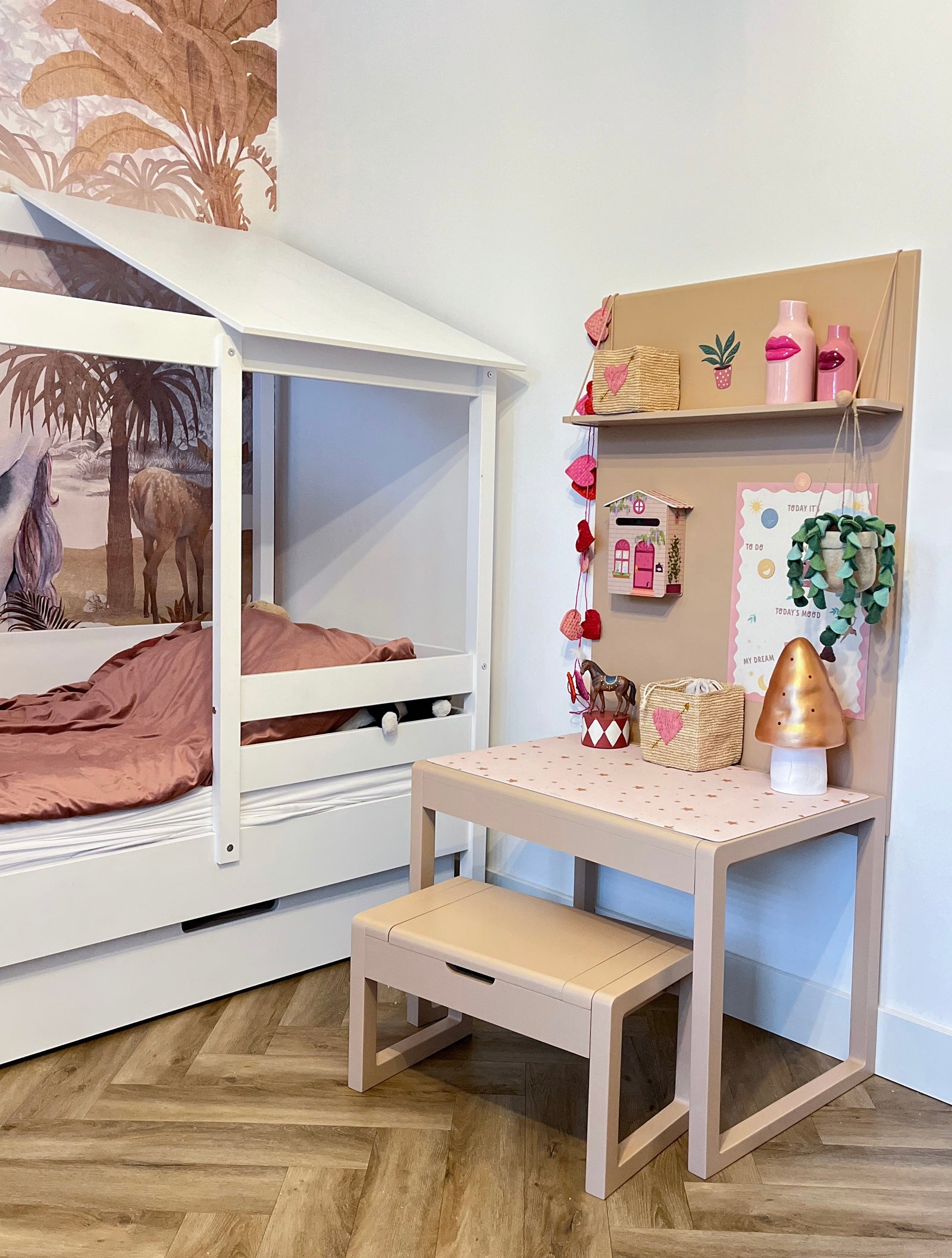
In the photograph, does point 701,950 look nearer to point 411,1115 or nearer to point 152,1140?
point 411,1115

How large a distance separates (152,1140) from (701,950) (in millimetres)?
957

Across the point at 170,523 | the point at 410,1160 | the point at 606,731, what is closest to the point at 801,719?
the point at 606,731

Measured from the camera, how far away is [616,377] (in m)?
2.31

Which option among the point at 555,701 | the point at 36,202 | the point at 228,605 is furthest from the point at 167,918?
the point at 36,202

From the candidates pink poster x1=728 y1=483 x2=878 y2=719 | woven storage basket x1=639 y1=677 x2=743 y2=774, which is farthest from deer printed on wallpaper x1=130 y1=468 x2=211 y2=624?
pink poster x1=728 y1=483 x2=878 y2=719

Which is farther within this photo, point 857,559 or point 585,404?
point 585,404

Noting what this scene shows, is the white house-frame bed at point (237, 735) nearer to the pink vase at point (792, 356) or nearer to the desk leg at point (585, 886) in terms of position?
the desk leg at point (585, 886)

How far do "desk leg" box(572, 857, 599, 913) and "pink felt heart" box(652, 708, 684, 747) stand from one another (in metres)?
0.46

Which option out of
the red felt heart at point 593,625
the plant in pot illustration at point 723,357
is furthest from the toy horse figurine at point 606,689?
the plant in pot illustration at point 723,357

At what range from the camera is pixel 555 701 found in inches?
107

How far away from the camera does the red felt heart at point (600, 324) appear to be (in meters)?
2.44

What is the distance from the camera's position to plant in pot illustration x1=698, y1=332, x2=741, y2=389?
2.21 meters

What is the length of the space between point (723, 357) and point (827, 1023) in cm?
134

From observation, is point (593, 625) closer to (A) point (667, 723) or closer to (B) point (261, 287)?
(A) point (667, 723)
